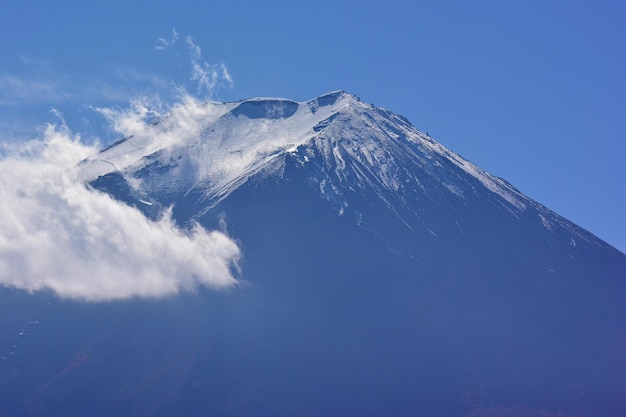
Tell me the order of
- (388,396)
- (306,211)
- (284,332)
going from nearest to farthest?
(388,396)
(284,332)
(306,211)

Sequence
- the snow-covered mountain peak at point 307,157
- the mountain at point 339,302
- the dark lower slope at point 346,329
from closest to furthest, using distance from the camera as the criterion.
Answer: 1. the dark lower slope at point 346,329
2. the mountain at point 339,302
3. the snow-covered mountain peak at point 307,157

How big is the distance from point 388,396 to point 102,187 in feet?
197

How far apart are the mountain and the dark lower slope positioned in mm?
238

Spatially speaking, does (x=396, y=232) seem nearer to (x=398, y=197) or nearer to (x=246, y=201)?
(x=398, y=197)

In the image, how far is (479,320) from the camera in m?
122

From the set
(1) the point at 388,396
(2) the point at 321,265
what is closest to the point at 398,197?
(2) the point at 321,265

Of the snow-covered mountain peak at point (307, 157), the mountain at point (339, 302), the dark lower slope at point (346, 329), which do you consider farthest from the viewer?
the snow-covered mountain peak at point (307, 157)

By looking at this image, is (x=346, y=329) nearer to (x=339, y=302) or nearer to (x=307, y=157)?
(x=339, y=302)

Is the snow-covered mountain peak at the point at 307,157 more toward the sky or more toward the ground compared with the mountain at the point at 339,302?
more toward the sky

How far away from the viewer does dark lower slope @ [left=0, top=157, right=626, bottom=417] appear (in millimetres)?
106500

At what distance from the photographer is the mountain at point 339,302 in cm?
10731

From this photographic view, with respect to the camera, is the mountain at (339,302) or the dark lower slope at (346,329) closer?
the dark lower slope at (346,329)

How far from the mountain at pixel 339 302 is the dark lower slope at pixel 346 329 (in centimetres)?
24

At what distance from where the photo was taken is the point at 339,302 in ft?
403
